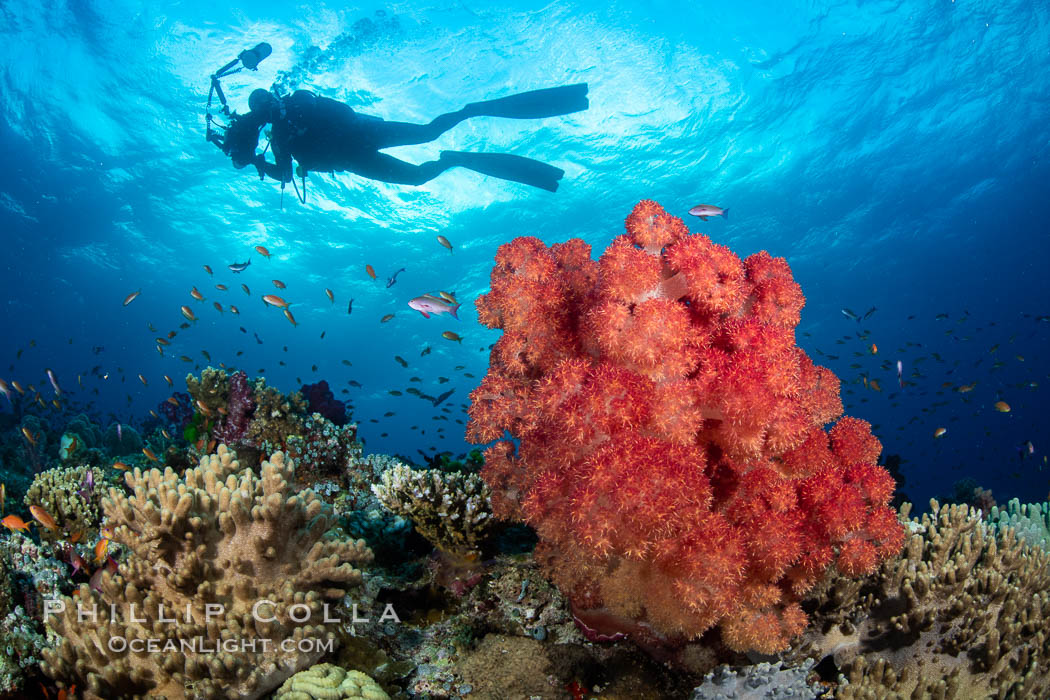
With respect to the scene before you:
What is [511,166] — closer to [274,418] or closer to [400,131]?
[400,131]

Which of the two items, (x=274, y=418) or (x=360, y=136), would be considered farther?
(x=360, y=136)

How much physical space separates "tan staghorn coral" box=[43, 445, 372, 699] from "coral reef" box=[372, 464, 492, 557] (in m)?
1.36

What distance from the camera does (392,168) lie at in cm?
1633

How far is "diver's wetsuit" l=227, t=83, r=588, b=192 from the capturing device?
46.0ft

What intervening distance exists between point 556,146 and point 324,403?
1831cm

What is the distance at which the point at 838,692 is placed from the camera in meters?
3.23

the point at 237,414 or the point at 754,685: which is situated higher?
the point at 237,414

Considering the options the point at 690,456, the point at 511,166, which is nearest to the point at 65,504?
the point at 690,456

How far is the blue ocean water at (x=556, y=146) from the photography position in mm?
18188

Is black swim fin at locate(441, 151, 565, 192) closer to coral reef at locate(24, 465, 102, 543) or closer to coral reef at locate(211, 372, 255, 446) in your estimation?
coral reef at locate(211, 372, 255, 446)

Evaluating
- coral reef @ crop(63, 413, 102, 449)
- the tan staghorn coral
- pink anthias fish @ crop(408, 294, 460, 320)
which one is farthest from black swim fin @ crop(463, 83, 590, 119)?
coral reef @ crop(63, 413, 102, 449)

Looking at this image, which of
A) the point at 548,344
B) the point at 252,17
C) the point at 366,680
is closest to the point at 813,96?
the point at 252,17

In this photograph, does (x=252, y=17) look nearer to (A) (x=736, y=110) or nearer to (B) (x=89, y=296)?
(A) (x=736, y=110)

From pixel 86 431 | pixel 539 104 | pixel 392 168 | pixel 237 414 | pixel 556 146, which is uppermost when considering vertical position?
pixel 556 146
